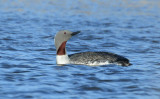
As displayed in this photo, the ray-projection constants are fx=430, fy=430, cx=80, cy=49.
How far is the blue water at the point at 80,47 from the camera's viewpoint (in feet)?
26.9

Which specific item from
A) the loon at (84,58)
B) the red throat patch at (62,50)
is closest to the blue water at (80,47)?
the loon at (84,58)

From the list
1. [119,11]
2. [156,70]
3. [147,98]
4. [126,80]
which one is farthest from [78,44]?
[119,11]

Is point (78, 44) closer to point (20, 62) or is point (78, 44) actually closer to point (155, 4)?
point (20, 62)

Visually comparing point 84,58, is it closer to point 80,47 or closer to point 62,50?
point 62,50

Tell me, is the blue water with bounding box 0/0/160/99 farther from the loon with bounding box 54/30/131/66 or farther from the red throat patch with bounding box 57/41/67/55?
the red throat patch with bounding box 57/41/67/55

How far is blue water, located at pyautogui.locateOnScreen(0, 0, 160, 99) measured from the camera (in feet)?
26.9

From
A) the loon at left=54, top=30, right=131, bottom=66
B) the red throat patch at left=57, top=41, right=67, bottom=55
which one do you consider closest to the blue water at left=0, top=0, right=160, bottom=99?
the loon at left=54, top=30, right=131, bottom=66

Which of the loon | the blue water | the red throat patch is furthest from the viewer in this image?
the red throat patch

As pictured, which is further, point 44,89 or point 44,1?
point 44,1

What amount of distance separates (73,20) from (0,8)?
584cm

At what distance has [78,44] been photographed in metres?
15.1

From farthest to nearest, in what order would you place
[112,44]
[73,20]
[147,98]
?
[73,20], [112,44], [147,98]

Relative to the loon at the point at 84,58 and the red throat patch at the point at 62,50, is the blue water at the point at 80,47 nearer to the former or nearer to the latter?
the loon at the point at 84,58

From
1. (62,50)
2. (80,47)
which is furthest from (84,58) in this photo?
(80,47)
